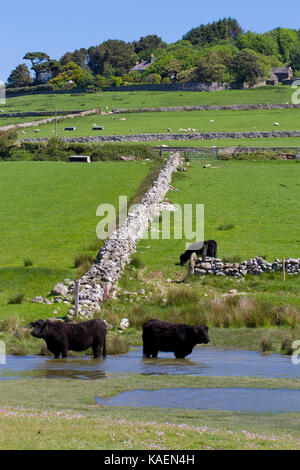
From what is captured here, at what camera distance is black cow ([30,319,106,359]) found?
20.1 metres

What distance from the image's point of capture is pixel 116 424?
11.7 metres

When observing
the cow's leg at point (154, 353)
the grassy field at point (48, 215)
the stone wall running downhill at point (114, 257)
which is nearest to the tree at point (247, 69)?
the grassy field at point (48, 215)

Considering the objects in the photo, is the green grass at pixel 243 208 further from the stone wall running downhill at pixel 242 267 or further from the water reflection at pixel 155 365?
the water reflection at pixel 155 365

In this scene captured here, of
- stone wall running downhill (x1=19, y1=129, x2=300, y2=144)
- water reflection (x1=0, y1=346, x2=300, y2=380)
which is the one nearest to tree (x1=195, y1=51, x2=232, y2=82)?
stone wall running downhill (x1=19, y1=129, x2=300, y2=144)

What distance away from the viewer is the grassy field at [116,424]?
35.1 ft

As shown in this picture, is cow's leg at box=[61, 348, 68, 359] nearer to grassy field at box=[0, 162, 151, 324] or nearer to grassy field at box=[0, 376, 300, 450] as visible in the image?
grassy field at box=[0, 376, 300, 450]

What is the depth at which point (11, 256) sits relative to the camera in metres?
35.7

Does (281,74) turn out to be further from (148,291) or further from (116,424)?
(116,424)

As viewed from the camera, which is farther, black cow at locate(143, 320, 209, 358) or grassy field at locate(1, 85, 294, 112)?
grassy field at locate(1, 85, 294, 112)

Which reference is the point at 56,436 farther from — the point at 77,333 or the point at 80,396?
the point at 77,333

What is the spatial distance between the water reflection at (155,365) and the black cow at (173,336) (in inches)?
16.2

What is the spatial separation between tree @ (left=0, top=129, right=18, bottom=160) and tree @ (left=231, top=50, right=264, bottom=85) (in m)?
89.5

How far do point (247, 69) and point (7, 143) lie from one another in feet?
303

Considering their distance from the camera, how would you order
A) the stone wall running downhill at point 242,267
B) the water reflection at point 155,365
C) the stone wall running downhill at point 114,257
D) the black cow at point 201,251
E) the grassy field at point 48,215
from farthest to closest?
the black cow at point 201,251 → the grassy field at point 48,215 → the stone wall running downhill at point 242,267 → the stone wall running downhill at point 114,257 → the water reflection at point 155,365
